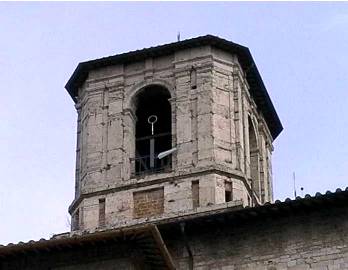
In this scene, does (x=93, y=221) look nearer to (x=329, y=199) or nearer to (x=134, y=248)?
(x=134, y=248)

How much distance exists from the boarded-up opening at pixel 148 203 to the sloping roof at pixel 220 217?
Answer: 9.70 feet

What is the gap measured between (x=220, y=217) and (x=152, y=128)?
5.76 m

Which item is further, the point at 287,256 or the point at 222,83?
the point at 222,83

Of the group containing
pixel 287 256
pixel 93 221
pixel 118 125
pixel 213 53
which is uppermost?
pixel 213 53

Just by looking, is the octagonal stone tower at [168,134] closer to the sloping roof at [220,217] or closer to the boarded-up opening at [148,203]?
the boarded-up opening at [148,203]

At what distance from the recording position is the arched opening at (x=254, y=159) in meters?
26.0

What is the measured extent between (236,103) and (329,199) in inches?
223

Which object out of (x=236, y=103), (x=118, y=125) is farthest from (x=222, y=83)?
(x=118, y=125)

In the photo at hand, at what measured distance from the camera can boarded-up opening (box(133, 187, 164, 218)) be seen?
2373 centimetres

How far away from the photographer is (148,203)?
23.9 meters

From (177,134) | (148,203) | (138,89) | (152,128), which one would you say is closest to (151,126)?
(152,128)

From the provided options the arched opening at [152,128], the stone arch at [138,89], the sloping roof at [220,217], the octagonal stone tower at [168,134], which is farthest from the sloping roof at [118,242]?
the stone arch at [138,89]

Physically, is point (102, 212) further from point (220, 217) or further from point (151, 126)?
point (220, 217)

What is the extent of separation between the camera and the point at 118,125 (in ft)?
82.7
